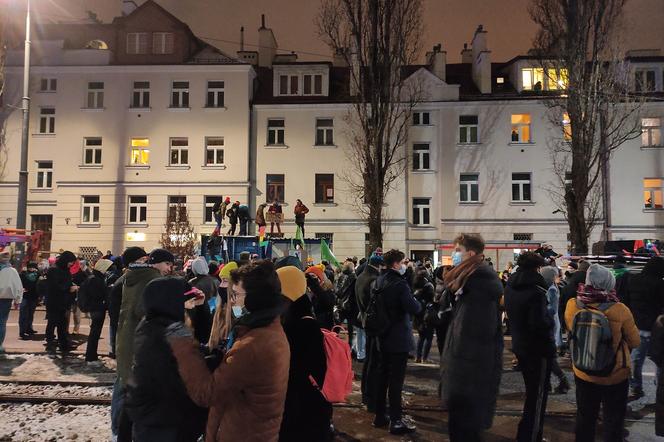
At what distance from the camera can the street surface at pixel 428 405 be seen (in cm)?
591

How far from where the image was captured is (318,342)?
10.4 feet

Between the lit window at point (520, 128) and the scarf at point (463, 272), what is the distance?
26431 mm

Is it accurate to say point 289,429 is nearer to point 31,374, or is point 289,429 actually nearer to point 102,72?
point 31,374

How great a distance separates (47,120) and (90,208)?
230 inches

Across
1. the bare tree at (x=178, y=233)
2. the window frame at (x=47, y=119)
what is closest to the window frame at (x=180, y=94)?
the bare tree at (x=178, y=233)

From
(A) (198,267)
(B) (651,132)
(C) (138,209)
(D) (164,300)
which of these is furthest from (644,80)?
(D) (164,300)

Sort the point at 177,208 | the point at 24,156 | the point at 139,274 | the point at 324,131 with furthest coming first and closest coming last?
the point at 324,131
the point at 177,208
the point at 24,156
the point at 139,274

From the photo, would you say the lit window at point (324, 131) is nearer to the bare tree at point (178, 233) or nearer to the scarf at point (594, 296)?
the bare tree at point (178, 233)

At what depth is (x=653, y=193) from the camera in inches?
1102

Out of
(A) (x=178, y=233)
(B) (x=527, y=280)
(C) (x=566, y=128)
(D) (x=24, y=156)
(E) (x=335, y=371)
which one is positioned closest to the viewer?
(E) (x=335, y=371)

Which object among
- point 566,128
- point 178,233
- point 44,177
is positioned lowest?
point 178,233

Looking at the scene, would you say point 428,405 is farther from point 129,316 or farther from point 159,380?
point 159,380

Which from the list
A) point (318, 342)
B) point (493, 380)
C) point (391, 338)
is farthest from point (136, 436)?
point (391, 338)

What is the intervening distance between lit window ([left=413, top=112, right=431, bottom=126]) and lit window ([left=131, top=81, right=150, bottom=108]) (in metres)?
15.5
